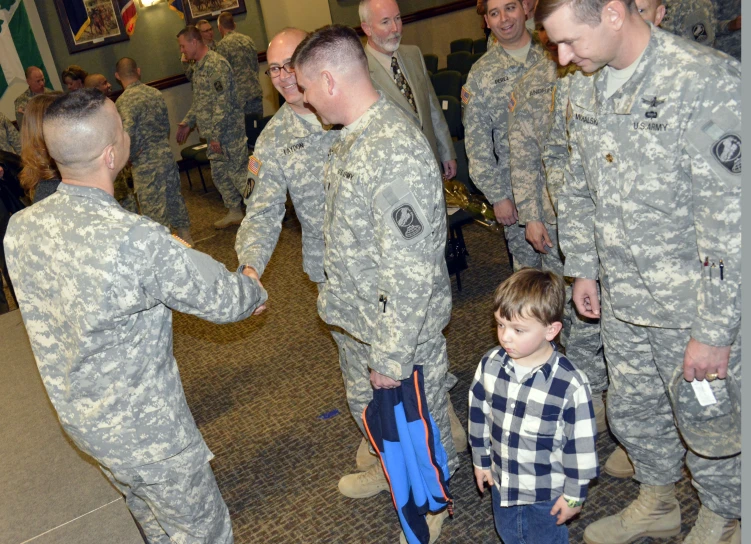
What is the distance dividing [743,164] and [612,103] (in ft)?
1.49

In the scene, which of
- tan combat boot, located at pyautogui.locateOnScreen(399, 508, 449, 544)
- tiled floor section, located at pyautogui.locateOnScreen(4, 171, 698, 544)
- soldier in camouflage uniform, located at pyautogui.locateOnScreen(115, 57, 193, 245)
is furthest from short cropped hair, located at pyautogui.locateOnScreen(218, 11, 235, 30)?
tan combat boot, located at pyautogui.locateOnScreen(399, 508, 449, 544)

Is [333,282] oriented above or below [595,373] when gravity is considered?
above

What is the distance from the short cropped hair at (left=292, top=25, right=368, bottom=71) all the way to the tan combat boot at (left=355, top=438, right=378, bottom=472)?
169 centimetres

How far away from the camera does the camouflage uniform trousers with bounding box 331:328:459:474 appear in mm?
2523

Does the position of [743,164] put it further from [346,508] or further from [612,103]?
[346,508]

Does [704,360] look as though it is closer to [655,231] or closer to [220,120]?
[655,231]

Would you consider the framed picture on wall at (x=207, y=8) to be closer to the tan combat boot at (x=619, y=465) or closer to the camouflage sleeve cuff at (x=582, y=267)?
the camouflage sleeve cuff at (x=582, y=267)

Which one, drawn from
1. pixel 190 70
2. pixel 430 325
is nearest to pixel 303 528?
pixel 430 325

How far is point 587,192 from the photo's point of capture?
2328 millimetres

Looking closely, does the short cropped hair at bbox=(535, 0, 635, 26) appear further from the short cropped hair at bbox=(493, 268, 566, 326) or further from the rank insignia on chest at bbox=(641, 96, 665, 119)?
the short cropped hair at bbox=(493, 268, 566, 326)

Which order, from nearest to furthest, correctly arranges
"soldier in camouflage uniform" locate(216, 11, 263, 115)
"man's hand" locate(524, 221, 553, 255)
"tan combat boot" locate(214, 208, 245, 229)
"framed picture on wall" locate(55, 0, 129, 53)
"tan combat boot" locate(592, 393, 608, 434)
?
1. "tan combat boot" locate(592, 393, 608, 434)
2. "man's hand" locate(524, 221, 553, 255)
3. "tan combat boot" locate(214, 208, 245, 229)
4. "soldier in camouflage uniform" locate(216, 11, 263, 115)
5. "framed picture on wall" locate(55, 0, 129, 53)

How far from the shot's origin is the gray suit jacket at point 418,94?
3746 millimetres

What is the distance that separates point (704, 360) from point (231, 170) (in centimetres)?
570

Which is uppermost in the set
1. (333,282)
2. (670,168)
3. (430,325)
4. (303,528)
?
(670,168)
